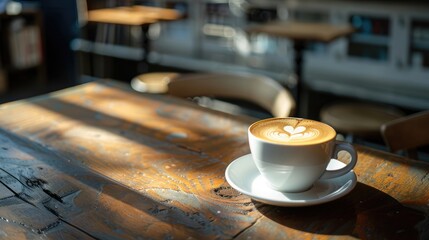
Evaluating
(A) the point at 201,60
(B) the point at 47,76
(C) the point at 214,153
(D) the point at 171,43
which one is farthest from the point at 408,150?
(B) the point at 47,76

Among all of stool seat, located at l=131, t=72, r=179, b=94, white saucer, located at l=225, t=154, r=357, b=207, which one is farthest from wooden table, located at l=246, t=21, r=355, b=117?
white saucer, located at l=225, t=154, r=357, b=207

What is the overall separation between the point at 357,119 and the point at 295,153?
5.71 ft

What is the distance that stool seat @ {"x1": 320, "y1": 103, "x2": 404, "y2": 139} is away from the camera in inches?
96.3

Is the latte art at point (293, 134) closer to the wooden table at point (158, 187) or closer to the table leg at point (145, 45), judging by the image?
the wooden table at point (158, 187)

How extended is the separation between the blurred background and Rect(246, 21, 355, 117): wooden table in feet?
0.81

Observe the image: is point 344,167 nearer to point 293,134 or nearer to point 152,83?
point 293,134

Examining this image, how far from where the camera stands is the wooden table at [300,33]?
282cm

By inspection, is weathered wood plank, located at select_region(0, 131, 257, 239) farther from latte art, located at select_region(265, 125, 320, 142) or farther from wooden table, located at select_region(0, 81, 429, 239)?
latte art, located at select_region(265, 125, 320, 142)

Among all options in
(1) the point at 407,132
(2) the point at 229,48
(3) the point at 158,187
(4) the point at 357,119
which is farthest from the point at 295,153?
(2) the point at 229,48

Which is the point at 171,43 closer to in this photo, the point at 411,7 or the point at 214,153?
the point at 411,7

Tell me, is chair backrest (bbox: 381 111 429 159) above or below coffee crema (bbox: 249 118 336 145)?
below

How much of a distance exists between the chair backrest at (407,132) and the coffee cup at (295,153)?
1.56ft

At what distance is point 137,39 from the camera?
4.71 m

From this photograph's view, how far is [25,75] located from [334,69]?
2967mm
